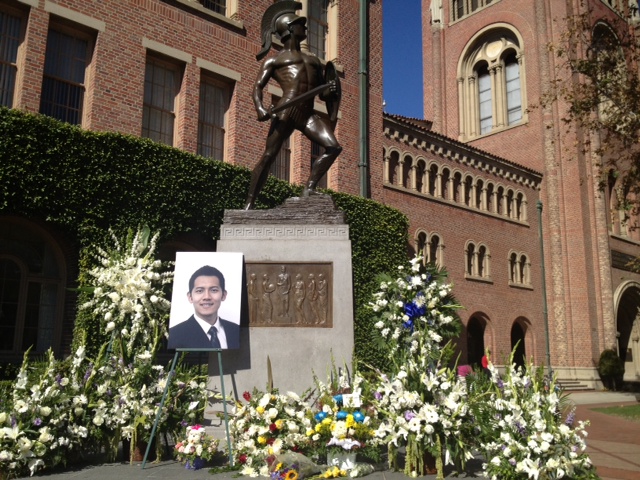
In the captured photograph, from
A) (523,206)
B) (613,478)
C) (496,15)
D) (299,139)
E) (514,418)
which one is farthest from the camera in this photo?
(496,15)

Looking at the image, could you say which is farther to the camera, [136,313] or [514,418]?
[136,313]

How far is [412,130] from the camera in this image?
2498 centimetres

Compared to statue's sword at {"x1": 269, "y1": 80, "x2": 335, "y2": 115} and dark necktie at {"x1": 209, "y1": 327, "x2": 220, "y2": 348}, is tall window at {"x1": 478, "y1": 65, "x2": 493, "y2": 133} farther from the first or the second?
dark necktie at {"x1": 209, "y1": 327, "x2": 220, "y2": 348}

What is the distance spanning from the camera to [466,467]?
591cm

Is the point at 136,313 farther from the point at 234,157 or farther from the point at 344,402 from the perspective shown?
the point at 234,157

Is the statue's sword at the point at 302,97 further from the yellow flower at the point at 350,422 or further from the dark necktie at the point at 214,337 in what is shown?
the yellow flower at the point at 350,422

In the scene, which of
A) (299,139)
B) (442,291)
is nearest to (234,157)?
(299,139)

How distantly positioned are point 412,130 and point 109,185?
48.5 feet

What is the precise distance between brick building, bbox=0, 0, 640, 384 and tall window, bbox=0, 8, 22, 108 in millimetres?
29

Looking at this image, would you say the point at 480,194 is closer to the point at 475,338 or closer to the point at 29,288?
the point at 475,338

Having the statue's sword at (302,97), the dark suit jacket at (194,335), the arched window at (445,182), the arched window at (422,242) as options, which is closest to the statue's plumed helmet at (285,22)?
the statue's sword at (302,97)

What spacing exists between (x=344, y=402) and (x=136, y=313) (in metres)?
2.82

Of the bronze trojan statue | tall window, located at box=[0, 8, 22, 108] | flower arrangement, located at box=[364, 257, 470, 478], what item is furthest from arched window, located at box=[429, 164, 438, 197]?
flower arrangement, located at box=[364, 257, 470, 478]

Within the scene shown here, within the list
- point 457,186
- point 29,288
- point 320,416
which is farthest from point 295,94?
point 457,186
